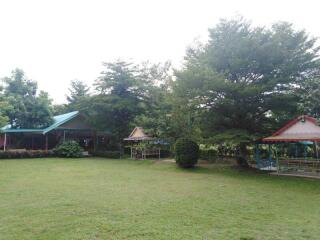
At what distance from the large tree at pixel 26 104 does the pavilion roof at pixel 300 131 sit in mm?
22445

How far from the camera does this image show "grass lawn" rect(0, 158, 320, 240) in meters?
5.50

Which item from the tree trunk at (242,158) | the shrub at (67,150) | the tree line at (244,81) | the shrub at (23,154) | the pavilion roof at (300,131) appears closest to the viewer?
the pavilion roof at (300,131)

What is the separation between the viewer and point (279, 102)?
51.5 feet

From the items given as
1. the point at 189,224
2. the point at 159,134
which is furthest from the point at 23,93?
the point at 189,224

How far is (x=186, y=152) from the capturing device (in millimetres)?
17641

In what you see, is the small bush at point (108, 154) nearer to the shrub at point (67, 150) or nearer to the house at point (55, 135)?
the house at point (55, 135)

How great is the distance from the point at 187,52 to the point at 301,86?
7.37 metres

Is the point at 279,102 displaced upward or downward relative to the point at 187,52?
downward

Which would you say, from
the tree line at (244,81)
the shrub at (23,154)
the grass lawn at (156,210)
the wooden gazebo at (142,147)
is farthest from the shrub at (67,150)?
the grass lawn at (156,210)

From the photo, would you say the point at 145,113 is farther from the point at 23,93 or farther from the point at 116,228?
the point at 116,228

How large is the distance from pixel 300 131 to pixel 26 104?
25.4 metres

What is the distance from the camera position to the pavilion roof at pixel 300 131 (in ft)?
44.9

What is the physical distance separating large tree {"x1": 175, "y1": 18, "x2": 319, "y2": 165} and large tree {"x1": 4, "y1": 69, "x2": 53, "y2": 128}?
17364 mm

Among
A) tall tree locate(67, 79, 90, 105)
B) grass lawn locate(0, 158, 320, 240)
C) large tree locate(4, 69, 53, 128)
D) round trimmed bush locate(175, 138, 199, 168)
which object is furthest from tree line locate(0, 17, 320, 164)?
tall tree locate(67, 79, 90, 105)
